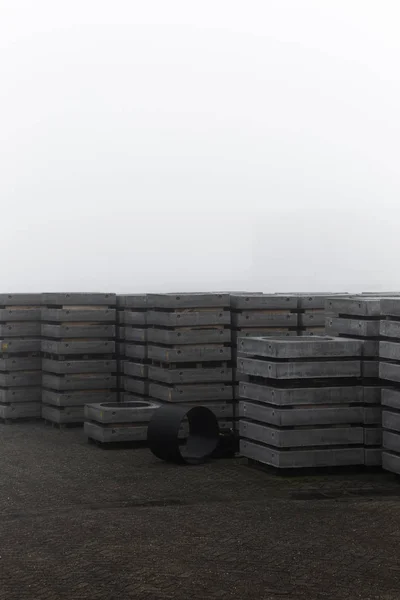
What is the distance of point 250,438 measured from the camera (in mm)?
13461

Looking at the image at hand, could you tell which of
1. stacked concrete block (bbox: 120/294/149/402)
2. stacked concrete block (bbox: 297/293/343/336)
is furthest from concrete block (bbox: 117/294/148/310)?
stacked concrete block (bbox: 297/293/343/336)

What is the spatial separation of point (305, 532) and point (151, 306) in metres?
7.43

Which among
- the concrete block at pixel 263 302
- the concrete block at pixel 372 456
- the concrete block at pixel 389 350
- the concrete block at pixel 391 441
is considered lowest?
the concrete block at pixel 372 456

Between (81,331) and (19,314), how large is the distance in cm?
150

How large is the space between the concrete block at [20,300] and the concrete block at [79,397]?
5.95 ft

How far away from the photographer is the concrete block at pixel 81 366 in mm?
17766

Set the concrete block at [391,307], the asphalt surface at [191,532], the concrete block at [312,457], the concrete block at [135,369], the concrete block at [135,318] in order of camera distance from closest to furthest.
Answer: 1. the asphalt surface at [191,532]
2. the concrete block at [391,307]
3. the concrete block at [312,457]
4. the concrete block at [135,369]
5. the concrete block at [135,318]

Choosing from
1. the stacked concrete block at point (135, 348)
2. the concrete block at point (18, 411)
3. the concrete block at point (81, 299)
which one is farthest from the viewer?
the concrete block at point (18, 411)

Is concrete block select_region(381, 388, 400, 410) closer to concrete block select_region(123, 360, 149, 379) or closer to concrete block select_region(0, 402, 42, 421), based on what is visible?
concrete block select_region(123, 360, 149, 379)

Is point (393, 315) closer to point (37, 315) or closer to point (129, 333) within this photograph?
point (129, 333)

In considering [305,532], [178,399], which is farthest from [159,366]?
[305,532]

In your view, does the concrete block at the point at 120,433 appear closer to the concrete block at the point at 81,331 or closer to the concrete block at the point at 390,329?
the concrete block at the point at 81,331

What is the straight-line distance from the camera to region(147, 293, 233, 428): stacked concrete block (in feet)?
51.7

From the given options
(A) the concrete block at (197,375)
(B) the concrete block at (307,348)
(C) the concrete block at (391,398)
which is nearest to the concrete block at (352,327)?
(B) the concrete block at (307,348)
